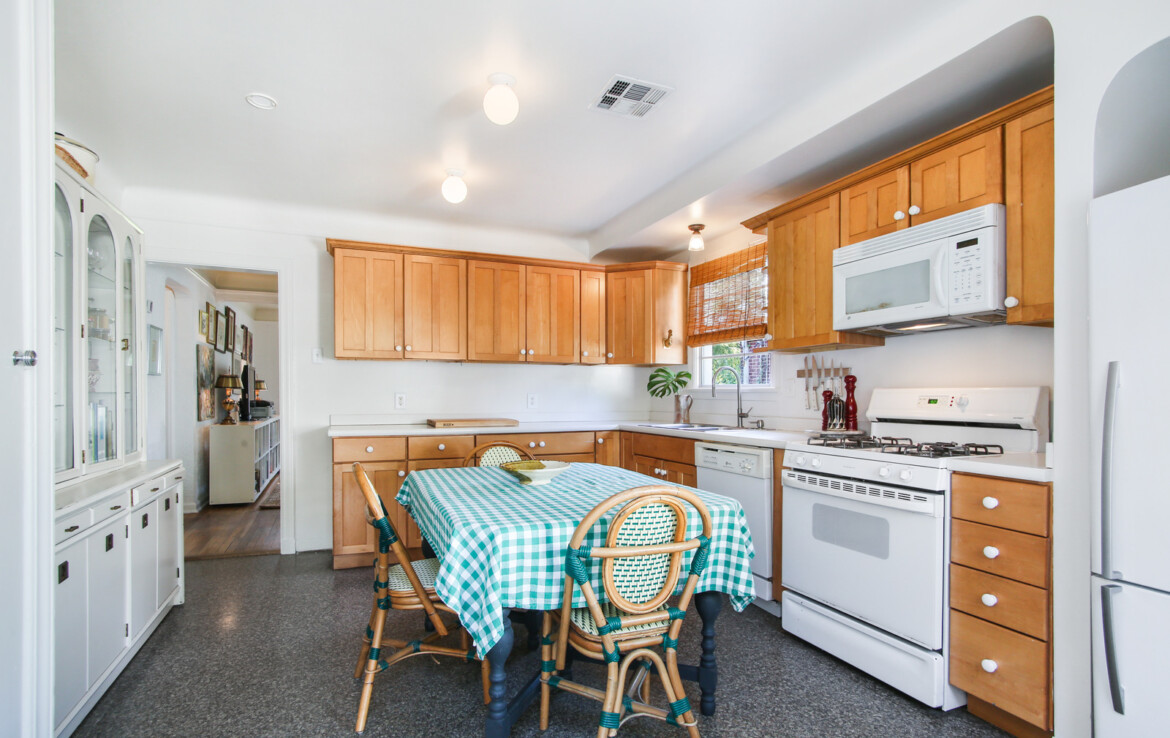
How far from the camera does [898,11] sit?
2.07 meters

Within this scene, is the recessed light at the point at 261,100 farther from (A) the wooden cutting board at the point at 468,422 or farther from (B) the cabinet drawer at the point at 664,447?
(B) the cabinet drawer at the point at 664,447

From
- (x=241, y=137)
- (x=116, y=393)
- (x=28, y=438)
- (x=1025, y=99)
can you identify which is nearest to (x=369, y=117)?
(x=241, y=137)

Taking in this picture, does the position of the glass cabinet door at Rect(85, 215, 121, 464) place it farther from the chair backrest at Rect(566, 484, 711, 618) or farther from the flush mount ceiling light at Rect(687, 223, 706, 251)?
the flush mount ceiling light at Rect(687, 223, 706, 251)

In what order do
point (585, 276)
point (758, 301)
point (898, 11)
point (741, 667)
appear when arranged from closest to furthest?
point (898, 11), point (741, 667), point (758, 301), point (585, 276)

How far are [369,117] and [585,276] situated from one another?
2220 millimetres

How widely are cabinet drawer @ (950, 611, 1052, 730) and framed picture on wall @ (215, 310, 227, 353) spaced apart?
7269mm

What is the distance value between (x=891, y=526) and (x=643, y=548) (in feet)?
3.91

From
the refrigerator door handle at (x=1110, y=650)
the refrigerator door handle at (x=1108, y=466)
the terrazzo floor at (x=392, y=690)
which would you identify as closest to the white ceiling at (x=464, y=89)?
the refrigerator door handle at (x=1108, y=466)

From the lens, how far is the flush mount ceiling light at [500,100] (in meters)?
2.37

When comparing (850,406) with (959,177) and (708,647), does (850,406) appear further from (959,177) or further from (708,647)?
(708,647)

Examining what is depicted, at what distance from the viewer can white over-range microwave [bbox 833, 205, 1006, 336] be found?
2201mm

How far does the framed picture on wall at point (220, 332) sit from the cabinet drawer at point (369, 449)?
3.99 meters

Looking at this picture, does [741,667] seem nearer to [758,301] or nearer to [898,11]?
[758,301]

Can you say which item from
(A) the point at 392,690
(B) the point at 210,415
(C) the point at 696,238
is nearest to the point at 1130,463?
(A) the point at 392,690
